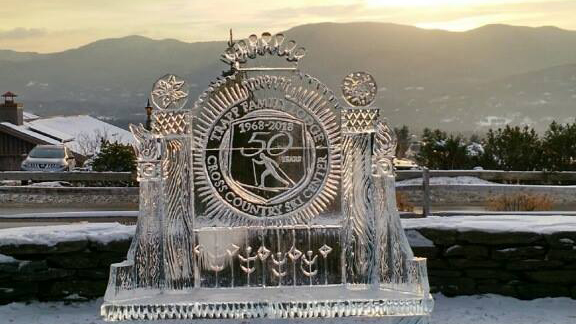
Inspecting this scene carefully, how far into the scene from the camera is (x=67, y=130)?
3906 cm

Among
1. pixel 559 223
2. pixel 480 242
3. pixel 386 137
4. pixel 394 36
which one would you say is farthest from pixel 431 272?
pixel 394 36

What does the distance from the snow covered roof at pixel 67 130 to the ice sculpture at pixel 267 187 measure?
23.0m

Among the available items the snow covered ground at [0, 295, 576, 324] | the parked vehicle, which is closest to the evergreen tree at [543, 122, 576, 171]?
the snow covered ground at [0, 295, 576, 324]

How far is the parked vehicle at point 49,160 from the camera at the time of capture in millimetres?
22266

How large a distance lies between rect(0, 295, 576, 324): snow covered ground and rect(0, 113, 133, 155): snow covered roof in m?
22.0

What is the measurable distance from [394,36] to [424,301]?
447 ft

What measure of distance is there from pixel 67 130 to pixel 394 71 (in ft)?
243

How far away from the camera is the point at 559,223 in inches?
274

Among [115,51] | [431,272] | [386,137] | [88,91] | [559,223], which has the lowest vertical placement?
[431,272]

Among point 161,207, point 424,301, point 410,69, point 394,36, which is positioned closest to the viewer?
point 424,301

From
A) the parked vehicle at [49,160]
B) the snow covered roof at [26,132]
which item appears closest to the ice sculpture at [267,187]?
the parked vehicle at [49,160]

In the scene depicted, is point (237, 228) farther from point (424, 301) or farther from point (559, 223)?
point (559, 223)

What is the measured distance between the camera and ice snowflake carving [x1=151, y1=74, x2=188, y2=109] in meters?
5.93

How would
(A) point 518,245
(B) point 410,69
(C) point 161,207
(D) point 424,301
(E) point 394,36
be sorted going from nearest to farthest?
(D) point 424,301
(C) point 161,207
(A) point 518,245
(B) point 410,69
(E) point 394,36
